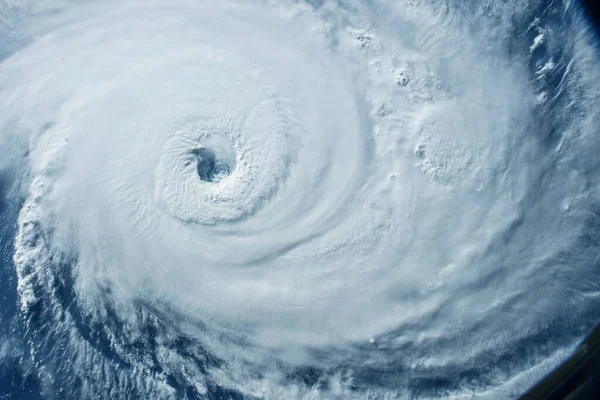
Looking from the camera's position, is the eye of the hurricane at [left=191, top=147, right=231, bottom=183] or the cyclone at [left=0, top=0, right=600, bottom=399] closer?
the cyclone at [left=0, top=0, right=600, bottom=399]

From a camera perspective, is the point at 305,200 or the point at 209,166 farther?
the point at 209,166

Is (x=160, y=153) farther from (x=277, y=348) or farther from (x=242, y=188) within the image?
(x=277, y=348)

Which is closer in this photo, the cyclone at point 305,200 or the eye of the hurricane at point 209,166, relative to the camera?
the cyclone at point 305,200

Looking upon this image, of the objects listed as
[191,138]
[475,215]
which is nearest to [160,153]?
[191,138]
